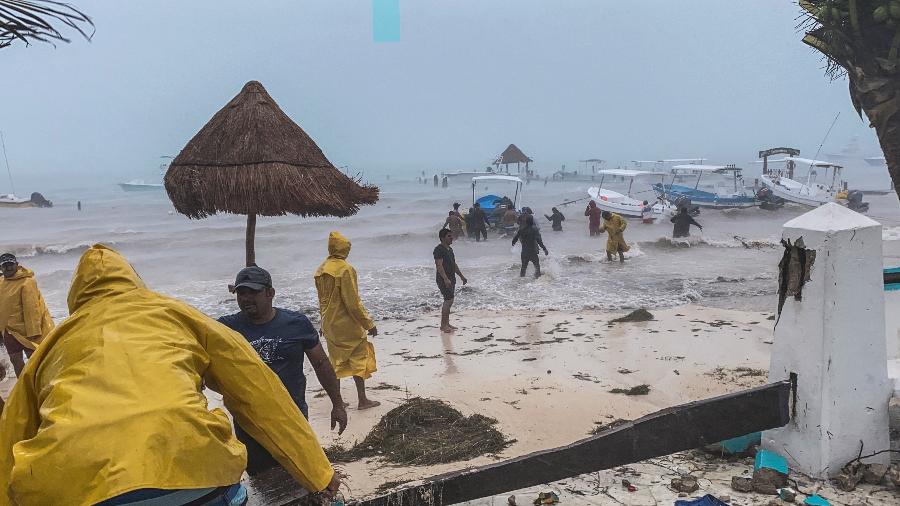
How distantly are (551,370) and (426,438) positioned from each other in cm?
259

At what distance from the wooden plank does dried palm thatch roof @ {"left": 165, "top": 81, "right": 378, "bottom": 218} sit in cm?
317

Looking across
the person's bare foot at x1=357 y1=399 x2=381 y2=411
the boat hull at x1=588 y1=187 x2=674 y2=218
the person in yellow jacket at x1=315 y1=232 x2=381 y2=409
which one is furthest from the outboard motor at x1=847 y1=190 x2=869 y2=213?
the person in yellow jacket at x1=315 y1=232 x2=381 y2=409

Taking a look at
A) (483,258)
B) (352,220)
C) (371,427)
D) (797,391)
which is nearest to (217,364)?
(797,391)

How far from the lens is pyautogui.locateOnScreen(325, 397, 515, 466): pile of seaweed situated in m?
4.54

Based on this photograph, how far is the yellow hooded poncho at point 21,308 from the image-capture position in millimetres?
6718

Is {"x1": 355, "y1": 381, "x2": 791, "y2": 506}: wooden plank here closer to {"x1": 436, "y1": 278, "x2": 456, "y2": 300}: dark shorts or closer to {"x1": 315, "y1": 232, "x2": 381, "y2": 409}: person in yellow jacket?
{"x1": 315, "y1": 232, "x2": 381, "y2": 409}: person in yellow jacket

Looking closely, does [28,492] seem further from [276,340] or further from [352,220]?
[352,220]

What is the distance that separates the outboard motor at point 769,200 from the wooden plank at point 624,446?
30.0 meters

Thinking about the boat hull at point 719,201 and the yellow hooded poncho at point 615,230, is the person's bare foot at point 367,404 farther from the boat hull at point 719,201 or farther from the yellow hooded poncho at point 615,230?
the boat hull at point 719,201

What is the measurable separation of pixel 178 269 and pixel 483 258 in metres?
10.0

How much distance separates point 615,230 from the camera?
15820mm

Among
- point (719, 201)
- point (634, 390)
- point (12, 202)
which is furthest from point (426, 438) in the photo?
point (12, 202)

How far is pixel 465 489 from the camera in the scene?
2904 mm

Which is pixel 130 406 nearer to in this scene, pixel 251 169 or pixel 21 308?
pixel 251 169
